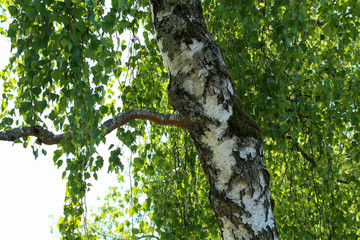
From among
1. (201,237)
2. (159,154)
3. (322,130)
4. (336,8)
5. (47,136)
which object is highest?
(336,8)

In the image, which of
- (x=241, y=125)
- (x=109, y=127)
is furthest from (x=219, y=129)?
(x=109, y=127)

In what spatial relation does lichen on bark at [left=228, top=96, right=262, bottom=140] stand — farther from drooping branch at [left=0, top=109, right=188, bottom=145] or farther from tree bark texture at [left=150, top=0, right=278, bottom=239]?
drooping branch at [left=0, top=109, right=188, bottom=145]

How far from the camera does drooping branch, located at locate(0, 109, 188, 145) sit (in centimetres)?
198

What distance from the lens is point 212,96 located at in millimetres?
1966

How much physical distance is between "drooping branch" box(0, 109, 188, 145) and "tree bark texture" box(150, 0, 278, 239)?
0.06 metres

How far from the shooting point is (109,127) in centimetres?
199

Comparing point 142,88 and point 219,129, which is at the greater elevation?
point 142,88

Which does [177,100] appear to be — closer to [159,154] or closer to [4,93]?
[159,154]

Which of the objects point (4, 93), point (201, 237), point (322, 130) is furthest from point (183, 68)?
point (4, 93)

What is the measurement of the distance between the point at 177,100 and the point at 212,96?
189mm

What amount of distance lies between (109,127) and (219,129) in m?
0.54

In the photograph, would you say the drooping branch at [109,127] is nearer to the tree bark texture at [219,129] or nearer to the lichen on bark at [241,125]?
the tree bark texture at [219,129]

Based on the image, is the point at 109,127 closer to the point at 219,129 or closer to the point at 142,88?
the point at 219,129

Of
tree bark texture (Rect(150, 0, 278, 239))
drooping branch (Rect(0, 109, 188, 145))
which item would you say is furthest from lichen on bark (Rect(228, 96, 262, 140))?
drooping branch (Rect(0, 109, 188, 145))
